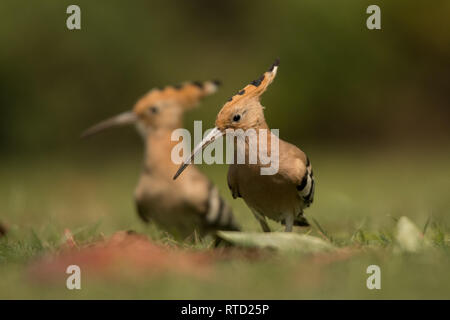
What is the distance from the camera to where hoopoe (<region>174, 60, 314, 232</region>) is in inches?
133

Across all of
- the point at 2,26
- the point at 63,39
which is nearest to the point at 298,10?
the point at 63,39

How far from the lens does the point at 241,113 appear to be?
3383 millimetres

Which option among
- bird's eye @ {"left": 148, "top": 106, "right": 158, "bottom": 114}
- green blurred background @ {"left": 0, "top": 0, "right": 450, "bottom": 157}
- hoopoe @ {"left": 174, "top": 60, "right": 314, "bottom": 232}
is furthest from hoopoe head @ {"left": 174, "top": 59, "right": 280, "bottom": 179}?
green blurred background @ {"left": 0, "top": 0, "right": 450, "bottom": 157}

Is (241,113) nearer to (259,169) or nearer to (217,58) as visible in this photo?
(259,169)

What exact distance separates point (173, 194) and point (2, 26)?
6336 millimetres

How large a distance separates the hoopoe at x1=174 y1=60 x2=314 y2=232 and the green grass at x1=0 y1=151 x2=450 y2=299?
0.77 feet

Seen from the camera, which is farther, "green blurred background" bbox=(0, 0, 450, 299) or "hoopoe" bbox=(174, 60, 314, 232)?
"green blurred background" bbox=(0, 0, 450, 299)

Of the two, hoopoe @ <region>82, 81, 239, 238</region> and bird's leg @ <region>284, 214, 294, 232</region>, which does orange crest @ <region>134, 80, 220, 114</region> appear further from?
bird's leg @ <region>284, 214, 294, 232</region>

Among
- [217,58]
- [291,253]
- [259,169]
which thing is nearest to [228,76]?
[217,58]

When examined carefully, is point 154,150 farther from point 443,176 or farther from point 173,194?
point 443,176

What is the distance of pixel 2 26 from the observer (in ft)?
32.5

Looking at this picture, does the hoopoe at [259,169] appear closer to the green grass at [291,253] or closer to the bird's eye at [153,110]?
the green grass at [291,253]

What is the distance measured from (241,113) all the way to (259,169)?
274mm
